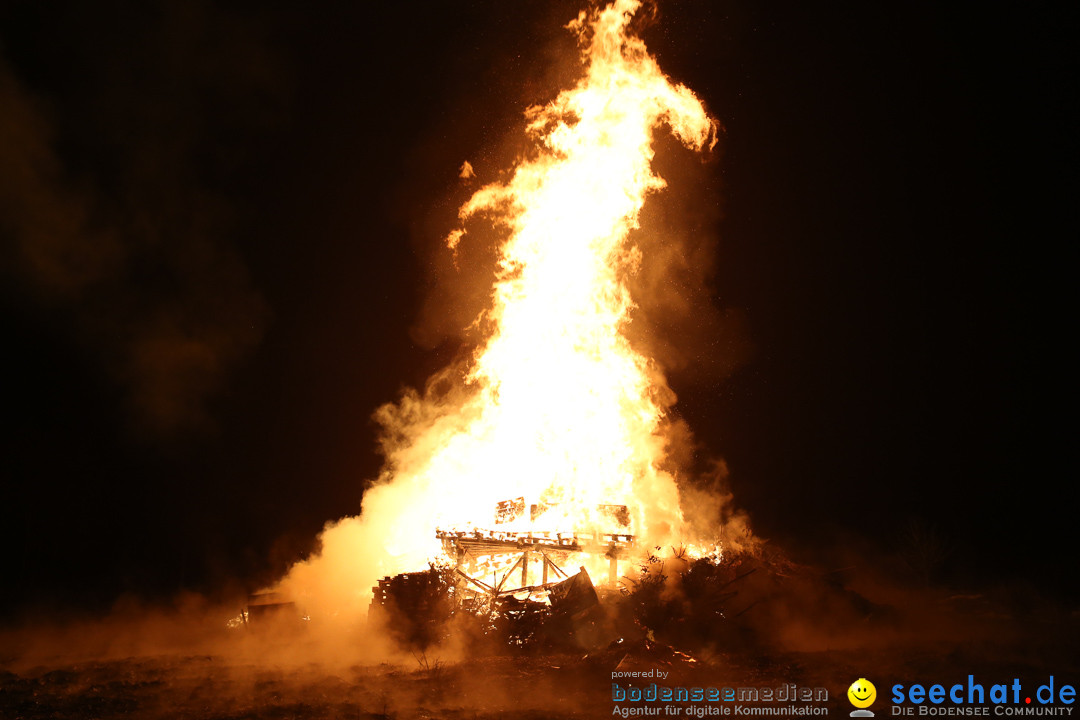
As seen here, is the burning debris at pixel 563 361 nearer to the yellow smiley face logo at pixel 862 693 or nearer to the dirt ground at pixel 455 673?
the dirt ground at pixel 455 673

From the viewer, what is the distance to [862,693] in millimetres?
9250

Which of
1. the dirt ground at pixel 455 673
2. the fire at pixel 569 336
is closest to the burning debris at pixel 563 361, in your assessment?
the fire at pixel 569 336

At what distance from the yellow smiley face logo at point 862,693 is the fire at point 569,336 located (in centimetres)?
665

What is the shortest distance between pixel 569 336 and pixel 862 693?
10.3 metres

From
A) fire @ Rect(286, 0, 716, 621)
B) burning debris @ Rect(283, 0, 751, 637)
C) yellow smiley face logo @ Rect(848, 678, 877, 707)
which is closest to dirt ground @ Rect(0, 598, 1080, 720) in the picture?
yellow smiley face logo @ Rect(848, 678, 877, 707)

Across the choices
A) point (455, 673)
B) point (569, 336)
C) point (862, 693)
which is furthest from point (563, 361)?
point (862, 693)

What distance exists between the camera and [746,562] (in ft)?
47.6

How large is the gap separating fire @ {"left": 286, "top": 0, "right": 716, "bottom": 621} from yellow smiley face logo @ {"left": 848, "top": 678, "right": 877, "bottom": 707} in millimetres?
6645

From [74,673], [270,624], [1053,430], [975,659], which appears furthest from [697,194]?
[1053,430]

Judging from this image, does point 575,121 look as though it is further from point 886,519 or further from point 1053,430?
point 1053,430

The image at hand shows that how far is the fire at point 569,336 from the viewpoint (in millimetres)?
16625

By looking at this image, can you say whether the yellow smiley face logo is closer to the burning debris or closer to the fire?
the burning debris

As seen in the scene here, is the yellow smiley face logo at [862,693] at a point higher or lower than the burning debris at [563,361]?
lower

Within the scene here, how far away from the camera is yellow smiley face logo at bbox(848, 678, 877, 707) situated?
9.05 meters
